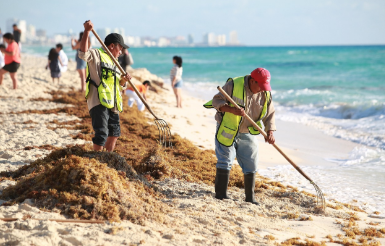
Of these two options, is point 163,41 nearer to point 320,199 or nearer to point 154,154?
point 154,154

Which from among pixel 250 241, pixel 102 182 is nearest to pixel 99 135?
pixel 102 182

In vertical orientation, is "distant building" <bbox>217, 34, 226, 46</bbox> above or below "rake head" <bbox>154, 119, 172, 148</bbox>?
above

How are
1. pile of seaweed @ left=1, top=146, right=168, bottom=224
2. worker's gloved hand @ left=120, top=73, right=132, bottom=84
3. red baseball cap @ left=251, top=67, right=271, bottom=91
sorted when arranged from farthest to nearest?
1. worker's gloved hand @ left=120, top=73, right=132, bottom=84
2. red baseball cap @ left=251, top=67, right=271, bottom=91
3. pile of seaweed @ left=1, top=146, right=168, bottom=224

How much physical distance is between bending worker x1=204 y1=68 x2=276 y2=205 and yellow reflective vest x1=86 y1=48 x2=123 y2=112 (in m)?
1.11

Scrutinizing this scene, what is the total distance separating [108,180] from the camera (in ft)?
12.4

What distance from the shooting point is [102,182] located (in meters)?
3.67

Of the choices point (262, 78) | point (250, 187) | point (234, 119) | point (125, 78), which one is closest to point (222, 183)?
point (250, 187)

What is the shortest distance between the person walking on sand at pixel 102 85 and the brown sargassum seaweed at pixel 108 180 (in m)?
0.34

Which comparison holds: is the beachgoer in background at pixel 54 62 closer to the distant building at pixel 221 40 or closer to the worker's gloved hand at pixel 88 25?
the worker's gloved hand at pixel 88 25

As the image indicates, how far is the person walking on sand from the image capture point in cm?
434

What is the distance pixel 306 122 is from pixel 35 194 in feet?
29.4

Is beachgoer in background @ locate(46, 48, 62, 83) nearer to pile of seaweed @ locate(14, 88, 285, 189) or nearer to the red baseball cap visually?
pile of seaweed @ locate(14, 88, 285, 189)

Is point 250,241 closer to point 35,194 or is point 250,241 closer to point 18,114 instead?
point 35,194

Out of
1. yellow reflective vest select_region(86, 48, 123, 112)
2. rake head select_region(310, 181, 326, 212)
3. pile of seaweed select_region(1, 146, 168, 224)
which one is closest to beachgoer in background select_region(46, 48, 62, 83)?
yellow reflective vest select_region(86, 48, 123, 112)
